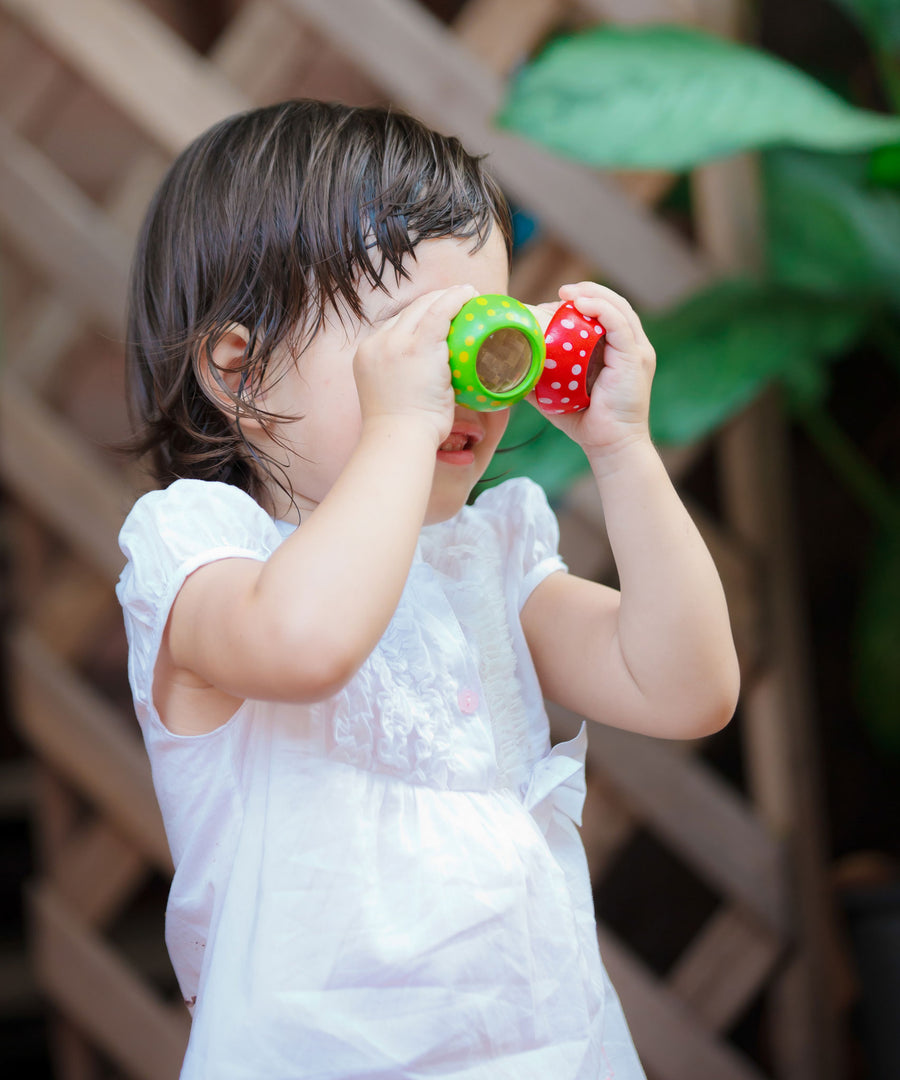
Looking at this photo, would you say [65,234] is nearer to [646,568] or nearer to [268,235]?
[268,235]

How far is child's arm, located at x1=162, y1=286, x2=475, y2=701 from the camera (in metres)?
0.52

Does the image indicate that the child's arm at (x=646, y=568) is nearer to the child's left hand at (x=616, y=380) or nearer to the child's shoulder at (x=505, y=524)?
the child's left hand at (x=616, y=380)

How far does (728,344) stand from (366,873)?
2.50ft

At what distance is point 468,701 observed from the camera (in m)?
0.65

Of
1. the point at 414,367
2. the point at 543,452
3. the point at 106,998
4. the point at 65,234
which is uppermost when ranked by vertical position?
the point at 414,367

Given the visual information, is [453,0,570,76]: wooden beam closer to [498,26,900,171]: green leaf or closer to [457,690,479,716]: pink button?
[498,26,900,171]: green leaf

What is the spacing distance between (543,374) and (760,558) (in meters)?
0.80

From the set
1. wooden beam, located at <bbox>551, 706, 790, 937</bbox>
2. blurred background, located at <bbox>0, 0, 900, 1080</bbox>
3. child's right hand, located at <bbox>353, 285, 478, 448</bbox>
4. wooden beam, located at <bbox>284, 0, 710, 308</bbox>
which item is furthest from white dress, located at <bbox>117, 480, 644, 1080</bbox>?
wooden beam, located at <bbox>284, 0, 710, 308</bbox>

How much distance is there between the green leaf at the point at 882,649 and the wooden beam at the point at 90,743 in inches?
36.9

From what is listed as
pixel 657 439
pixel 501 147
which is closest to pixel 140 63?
pixel 501 147

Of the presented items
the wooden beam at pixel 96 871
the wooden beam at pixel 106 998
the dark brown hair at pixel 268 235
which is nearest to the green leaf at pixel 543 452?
the dark brown hair at pixel 268 235

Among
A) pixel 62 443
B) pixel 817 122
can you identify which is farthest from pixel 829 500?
pixel 62 443

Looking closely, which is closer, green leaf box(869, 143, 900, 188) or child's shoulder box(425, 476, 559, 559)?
child's shoulder box(425, 476, 559, 559)

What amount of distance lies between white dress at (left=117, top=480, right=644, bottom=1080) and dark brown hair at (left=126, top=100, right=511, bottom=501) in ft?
0.31
